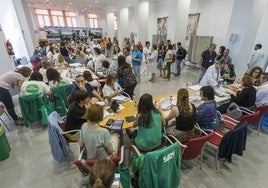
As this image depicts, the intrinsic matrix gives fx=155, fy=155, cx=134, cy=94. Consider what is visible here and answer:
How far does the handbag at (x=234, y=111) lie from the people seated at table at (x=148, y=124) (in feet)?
5.64

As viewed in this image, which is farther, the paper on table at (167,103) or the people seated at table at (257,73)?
the people seated at table at (257,73)

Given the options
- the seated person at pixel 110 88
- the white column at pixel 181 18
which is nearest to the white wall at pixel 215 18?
the white column at pixel 181 18

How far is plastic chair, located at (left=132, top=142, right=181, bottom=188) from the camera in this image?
1.46 m

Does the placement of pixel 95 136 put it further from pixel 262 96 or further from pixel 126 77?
pixel 262 96

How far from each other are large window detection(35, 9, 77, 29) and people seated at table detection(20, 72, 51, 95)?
16.0m

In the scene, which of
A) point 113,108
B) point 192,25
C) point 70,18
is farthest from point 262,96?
point 70,18

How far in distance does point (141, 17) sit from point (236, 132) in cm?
934

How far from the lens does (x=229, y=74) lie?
183 inches

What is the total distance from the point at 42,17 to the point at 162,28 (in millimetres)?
13400

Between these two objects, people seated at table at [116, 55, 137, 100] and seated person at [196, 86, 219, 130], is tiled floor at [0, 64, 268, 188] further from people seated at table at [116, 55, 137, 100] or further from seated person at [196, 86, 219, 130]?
people seated at table at [116, 55, 137, 100]

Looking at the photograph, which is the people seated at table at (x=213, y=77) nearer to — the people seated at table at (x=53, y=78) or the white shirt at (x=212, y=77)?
the white shirt at (x=212, y=77)

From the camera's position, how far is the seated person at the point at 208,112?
2250 millimetres

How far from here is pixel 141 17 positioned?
9.66 meters

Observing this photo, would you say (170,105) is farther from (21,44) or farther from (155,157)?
(21,44)
